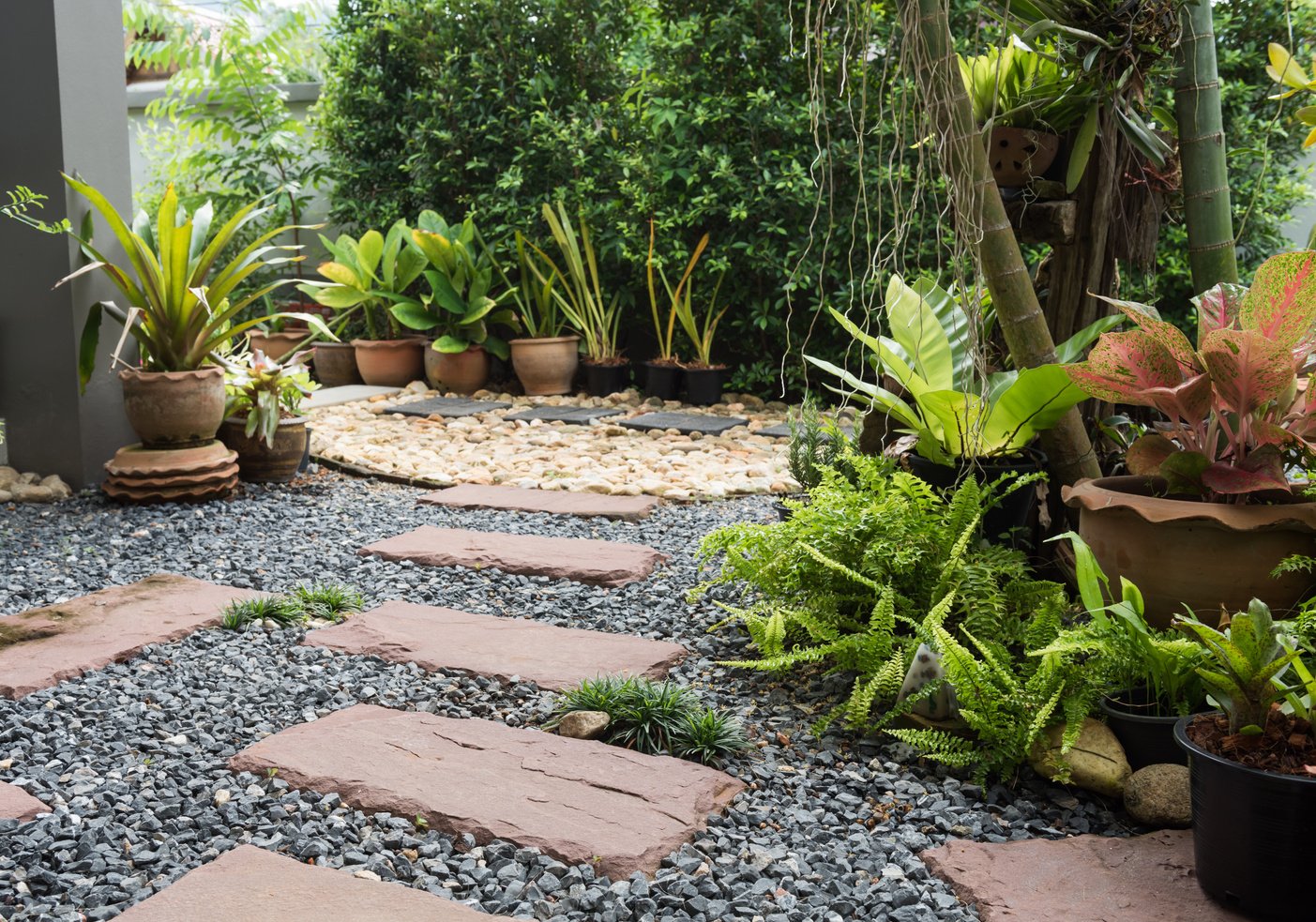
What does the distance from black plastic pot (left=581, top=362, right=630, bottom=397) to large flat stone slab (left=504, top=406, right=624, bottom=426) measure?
0.37 metres

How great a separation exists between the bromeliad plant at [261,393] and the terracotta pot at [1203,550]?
288 cm

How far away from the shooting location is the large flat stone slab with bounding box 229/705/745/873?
1548mm

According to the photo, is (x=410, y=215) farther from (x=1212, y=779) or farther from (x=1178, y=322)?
(x=1212, y=779)

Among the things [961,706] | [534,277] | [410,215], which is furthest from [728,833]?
[410,215]

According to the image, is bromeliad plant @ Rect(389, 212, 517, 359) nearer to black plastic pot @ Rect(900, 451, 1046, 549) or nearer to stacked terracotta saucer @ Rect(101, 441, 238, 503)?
stacked terracotta saucer @ Rect(101, 441, 238, 503)

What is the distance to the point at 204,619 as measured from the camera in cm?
246

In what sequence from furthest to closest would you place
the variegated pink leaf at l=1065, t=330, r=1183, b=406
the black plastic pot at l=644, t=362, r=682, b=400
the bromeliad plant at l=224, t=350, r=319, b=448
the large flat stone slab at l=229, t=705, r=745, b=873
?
the black plastic pot at l=644, t=362, r=682, b=400 → the bromeliad plant at l=224, t=350, r=319, b=448 → the variegated pink leaf at l=1065, t=330, r=1183, b=406 → the large flat stone slab at l=229, t=705, r=745, b=873

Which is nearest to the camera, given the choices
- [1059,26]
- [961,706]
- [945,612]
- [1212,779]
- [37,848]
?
[1212,779]

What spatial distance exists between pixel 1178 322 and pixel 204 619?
185 inches

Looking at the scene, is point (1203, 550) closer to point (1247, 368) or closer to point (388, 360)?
point (1247, 368)

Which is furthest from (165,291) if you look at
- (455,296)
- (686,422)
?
(455,296)

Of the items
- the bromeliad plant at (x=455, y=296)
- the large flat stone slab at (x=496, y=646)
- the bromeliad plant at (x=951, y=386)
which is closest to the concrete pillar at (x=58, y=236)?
the large flat stone slab at (x=496, y=646)

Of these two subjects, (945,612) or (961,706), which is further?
(945,612)

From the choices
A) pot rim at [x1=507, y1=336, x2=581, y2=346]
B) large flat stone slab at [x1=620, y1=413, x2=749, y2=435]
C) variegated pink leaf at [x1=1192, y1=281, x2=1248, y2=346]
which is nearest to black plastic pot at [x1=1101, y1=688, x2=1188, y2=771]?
variegated pink leaf at [x1=1192, y1=281, x2=1248, y2=346]
